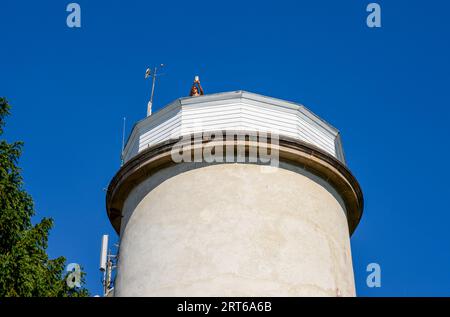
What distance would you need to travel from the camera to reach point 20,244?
1653 cm

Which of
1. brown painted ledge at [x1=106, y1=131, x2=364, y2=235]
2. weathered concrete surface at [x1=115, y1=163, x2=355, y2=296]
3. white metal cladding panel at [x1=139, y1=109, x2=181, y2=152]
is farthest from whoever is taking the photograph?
white metal cladding panel at [x1=139, y1=109, x2=181, y2=152]

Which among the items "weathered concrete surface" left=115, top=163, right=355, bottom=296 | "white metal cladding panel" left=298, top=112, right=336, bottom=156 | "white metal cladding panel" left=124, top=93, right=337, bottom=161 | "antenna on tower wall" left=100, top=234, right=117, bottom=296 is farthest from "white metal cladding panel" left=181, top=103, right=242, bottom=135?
"antenna on tower wall" left=100, top=234, right=117, bottom=296

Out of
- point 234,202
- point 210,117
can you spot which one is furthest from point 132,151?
point 234,202

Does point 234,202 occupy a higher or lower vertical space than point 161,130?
lower

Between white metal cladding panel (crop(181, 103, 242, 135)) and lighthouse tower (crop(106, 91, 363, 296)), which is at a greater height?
white metal cladding panel (crop(181, 103, 242, 135))

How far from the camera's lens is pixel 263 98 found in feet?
32.0

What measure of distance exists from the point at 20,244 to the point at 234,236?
374 inches

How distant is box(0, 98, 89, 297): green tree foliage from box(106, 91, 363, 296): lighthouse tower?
20.9 feet

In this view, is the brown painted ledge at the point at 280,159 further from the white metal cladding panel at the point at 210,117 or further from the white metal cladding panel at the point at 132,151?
the white metal cladding panel at the point at 132,151

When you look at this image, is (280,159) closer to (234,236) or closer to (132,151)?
(234,236)

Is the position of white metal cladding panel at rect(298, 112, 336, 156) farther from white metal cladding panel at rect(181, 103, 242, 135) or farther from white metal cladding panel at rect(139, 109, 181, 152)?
white metal cladding panel at rect(139, 109, 181, 152)

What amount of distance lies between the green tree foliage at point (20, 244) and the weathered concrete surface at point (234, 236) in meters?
7.26

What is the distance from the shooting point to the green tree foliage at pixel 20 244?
51.9ft

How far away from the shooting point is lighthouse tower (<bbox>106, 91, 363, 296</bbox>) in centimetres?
838
